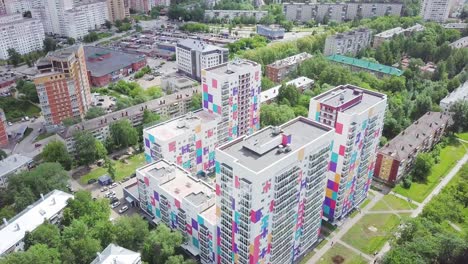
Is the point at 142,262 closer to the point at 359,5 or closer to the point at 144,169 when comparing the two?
the point at 144,169

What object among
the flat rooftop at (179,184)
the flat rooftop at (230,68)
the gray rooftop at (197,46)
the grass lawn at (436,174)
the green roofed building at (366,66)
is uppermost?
the flat rooftop at (230,68)

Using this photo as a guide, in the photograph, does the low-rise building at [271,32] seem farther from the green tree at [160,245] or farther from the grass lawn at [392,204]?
the green tree at [160,245]

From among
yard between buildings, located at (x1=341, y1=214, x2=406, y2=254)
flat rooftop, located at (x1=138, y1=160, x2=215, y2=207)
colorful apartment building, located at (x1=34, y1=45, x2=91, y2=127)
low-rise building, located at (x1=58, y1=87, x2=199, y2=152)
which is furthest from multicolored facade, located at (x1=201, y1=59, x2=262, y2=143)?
colorful apartment building, located at (x1=34, y1=45, x2=91, y2=127)

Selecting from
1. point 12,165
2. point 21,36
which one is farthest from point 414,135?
point 21,36

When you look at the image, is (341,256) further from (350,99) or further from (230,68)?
(230,68)

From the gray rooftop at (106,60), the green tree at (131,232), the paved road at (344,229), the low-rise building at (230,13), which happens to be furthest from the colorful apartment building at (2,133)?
the low-rise building at (230,13)

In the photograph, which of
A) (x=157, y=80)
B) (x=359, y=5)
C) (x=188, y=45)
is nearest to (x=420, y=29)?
(x=359, y=5)
